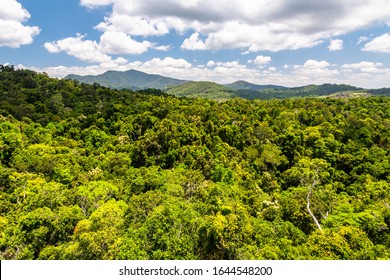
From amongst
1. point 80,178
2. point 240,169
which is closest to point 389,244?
point 240,169

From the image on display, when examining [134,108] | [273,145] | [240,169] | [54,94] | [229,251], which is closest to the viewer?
[229,251]

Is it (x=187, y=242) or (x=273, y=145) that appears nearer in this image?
(x=187, y=242)

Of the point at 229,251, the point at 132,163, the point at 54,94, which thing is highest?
the point at 54,94

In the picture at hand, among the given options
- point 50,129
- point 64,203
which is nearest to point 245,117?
point 50,129

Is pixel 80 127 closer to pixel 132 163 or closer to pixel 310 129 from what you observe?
pixel 132 163

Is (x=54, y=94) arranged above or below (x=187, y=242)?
above

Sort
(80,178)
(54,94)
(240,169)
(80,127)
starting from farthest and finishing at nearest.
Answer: (54,94), (80,127), (240,169), (80,178)
